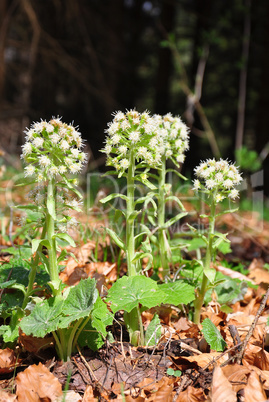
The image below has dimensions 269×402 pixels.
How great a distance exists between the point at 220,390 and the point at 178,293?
43cm

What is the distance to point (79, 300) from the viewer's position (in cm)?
139

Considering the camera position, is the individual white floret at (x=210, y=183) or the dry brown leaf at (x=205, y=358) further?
the individual white floret at (x=210, y=183)

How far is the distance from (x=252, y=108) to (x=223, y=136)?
8.63 ft

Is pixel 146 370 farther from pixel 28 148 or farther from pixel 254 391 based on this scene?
pixel 28 148

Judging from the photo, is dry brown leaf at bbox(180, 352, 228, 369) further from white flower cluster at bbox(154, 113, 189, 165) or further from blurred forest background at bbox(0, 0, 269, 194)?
blurred forest background at bbox(0, 0, 269, 194)

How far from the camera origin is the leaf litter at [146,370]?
1306 mm

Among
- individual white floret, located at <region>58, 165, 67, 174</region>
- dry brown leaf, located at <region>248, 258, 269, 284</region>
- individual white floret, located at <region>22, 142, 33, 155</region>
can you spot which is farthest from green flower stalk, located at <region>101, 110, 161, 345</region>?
dry brown leaf, located at <region>248, 258, 269, 284</region>

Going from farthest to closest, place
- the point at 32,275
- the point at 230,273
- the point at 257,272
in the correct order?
the point at 257,272
the point at 230,273
the point at 32,275

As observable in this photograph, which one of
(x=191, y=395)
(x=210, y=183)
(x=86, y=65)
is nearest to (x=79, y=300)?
(x=191, y=395)

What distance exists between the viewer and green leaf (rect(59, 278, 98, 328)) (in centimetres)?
131

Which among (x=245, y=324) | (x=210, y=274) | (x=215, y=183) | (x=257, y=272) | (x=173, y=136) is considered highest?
(x=173, y=136)

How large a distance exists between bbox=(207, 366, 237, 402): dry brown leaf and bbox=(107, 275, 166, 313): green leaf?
355mm

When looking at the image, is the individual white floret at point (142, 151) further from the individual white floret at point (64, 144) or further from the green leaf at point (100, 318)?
the green leaf at point (100, 318)

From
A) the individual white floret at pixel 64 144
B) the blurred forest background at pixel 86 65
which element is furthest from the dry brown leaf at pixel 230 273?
the blurred forest background at pixel 86 65
